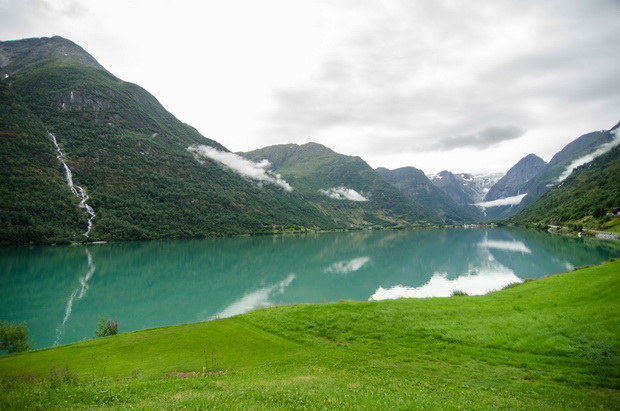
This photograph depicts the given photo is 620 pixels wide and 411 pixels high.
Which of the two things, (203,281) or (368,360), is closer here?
(368,360)

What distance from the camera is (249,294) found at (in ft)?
169

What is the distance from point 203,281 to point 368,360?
53.2 meters

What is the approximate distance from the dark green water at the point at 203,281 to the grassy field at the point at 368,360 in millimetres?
18036

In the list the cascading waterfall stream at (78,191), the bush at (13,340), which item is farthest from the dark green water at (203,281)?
the cascading waterfall stream at (78,191)

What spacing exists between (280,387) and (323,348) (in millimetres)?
8288

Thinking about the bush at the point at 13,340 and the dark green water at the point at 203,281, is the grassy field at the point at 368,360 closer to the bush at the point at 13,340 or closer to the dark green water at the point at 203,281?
the bush at the point at 13,340

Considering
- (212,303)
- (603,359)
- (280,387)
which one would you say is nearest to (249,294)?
(212,303)

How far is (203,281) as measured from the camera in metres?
62.5

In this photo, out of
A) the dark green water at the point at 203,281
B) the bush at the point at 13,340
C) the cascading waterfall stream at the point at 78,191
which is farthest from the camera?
the cascading waterfall stream at the point at 78,191

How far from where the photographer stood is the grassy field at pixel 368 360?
9906 millimetres

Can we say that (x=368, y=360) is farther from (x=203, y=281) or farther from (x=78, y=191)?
(x=78, y=191)

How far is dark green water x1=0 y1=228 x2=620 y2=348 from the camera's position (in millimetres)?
39969

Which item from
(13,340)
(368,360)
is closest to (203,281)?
(13,340)

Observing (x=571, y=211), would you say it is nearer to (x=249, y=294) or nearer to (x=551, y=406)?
(x=249, y=294)
